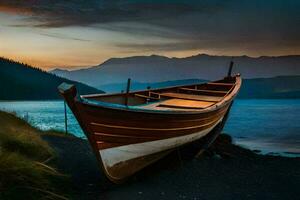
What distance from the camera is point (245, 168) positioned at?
14414mm

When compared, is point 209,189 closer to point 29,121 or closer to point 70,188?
point 70,188

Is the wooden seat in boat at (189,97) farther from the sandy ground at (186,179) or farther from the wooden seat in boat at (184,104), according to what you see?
the sandy ground at (186,179)

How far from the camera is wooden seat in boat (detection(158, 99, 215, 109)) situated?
45.7 ft

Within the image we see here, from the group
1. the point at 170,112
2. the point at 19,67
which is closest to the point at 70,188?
the point at 170,112

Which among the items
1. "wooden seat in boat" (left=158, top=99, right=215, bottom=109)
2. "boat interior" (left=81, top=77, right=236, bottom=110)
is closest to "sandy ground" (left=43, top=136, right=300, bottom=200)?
"wooden seat in boat" (left=158, top=99, right=215, bottom=109)

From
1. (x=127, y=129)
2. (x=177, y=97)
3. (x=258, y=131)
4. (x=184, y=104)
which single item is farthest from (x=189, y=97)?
(x=258, y=131)

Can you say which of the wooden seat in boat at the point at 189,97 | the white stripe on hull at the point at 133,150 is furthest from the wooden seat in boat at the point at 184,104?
the white stripe on hull at the point at 133,150

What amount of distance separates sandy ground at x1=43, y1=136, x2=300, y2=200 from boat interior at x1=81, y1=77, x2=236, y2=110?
4.51ft

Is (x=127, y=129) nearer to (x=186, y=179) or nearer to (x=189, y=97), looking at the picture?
A: (x=186, y=179)

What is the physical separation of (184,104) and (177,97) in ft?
4.14

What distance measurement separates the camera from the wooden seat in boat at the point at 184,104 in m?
13.9

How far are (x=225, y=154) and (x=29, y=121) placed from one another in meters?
7.20

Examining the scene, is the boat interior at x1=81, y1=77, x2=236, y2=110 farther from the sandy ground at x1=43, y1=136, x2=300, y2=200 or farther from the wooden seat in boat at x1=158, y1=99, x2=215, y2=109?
the sandy ground at x1=43, y1=136, x2=300, y2=200

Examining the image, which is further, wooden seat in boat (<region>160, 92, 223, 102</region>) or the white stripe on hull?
wooden seat in boat (<region>160, 92, 223, 102</region>)
